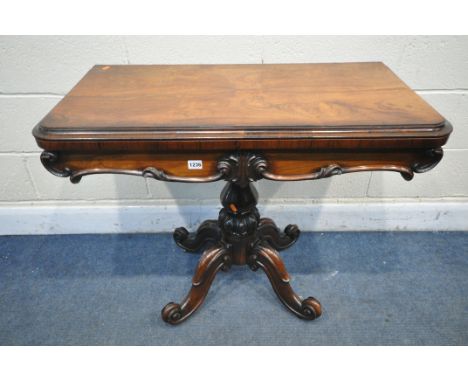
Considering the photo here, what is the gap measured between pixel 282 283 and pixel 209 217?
492 mm

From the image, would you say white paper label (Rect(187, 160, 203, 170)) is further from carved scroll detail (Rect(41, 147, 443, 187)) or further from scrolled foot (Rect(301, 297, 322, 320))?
scrolled foot (Rect(301, 297, 322, 320))

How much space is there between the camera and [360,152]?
75cm

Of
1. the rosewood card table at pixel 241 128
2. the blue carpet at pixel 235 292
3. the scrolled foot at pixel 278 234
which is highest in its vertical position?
the rosewood card table at pixel 241 128

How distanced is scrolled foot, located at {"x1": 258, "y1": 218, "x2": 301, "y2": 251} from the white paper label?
63 cm

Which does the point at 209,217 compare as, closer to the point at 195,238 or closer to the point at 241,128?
the point at 195,238

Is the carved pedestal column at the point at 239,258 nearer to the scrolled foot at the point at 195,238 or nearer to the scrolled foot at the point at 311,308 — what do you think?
the scrolled foot at the point at 311,308

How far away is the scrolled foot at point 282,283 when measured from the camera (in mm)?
1133

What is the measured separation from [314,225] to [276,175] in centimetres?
81

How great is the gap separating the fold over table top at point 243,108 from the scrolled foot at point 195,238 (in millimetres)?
619

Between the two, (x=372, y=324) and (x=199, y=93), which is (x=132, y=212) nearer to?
(x=199, y=93)

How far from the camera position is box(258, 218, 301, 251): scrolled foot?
1365mm

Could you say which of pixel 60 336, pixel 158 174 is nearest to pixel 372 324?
pixel 158 174

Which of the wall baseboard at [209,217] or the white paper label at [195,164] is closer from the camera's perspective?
the white paper label at [195,164]

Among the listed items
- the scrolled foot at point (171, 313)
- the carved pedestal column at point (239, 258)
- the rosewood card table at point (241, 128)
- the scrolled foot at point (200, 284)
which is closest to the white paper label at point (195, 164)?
the rosewood card table at point (241, 128)
